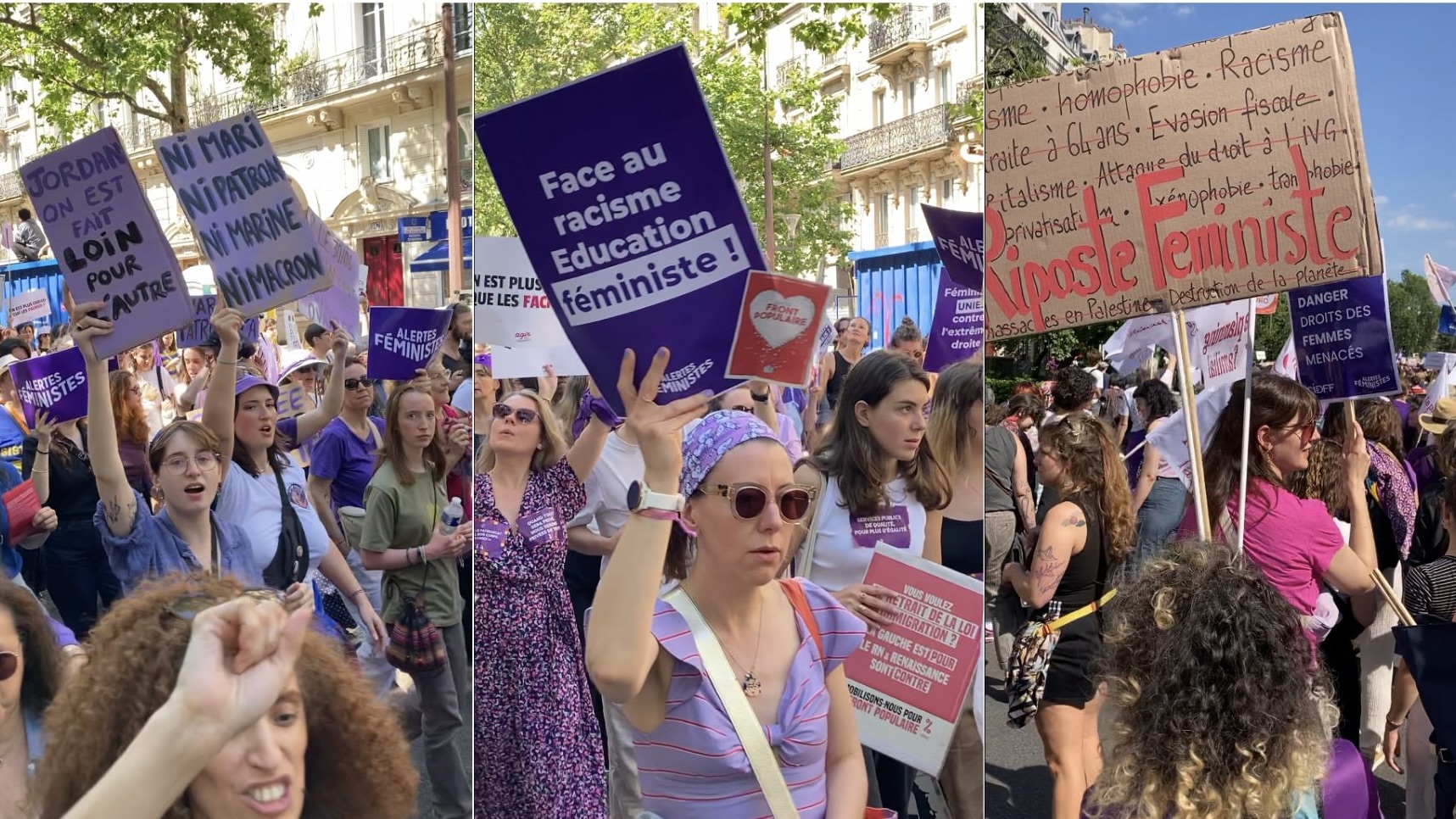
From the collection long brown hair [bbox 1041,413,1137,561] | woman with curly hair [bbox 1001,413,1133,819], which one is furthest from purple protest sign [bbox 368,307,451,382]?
long brown hair [bbox 1041,413,1137,561]

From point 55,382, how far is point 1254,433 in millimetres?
4012

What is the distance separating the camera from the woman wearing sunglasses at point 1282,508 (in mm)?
4461

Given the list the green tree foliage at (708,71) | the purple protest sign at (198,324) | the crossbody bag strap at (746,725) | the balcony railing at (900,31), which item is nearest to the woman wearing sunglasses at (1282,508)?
the balcony railing at (900,31)

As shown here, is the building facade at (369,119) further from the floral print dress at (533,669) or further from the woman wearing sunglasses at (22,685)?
the woman wearing sunglasses at (22,685)

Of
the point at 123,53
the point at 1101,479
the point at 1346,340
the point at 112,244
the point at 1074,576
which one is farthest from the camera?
the point at 1346,340

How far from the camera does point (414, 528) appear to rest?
2.66 metres

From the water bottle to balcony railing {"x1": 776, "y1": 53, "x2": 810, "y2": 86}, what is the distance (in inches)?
42.7

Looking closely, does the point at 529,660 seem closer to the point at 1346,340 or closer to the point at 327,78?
the point at 327,78

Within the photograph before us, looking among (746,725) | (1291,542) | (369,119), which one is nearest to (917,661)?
(746,725)

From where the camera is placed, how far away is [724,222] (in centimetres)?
227

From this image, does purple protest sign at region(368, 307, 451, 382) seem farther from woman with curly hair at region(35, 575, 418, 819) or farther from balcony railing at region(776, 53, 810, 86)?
balcony railing at region(776, 53, 810, 86)

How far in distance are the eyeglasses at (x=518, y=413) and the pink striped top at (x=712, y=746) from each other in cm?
47

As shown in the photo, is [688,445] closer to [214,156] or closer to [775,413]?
[775,413]

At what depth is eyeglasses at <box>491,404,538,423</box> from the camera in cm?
246
